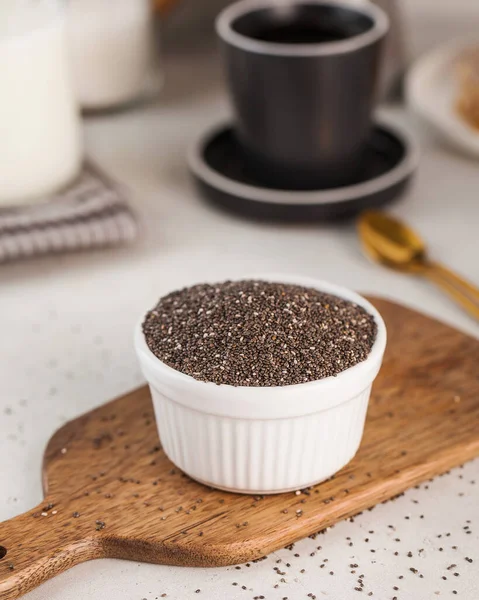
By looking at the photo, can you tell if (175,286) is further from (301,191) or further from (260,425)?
(260,425)

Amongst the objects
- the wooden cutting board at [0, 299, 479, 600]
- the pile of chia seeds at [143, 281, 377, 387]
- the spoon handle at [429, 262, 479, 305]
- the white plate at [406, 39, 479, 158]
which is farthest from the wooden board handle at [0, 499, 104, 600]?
the white plate at [406, 39, 479, 158]

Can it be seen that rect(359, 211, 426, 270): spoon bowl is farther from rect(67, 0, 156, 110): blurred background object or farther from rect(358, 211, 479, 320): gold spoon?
rect(67, 0, 156, 110): blurred background object

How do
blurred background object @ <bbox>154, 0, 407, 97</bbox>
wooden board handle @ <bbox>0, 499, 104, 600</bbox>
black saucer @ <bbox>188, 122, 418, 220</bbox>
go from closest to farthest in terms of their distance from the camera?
wooden board handle @ <bbox>0, 499, 104, 600</bbox>, black saucer @ <bbox>188, 122, 418, 220</bbox>, blurred background object @ <bbox>154, 0, 407, 97</bbox>

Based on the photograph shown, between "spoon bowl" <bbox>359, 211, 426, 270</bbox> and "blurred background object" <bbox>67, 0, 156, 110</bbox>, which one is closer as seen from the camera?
"spoon bowl" <bbox>359, 211, 426, 270</bbox>

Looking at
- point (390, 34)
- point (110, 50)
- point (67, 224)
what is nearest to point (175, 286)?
point (67, 224)

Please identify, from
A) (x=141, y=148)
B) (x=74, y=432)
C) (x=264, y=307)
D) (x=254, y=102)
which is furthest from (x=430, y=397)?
(x=141, y=148)

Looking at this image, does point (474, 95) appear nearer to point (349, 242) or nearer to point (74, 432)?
point (349, 242)
